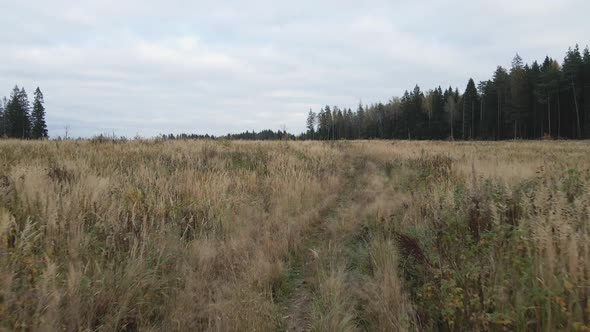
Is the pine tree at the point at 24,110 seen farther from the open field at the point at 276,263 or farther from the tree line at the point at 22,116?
the open field at the point at 276,263

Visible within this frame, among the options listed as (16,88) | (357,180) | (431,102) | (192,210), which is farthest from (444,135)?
(16,88)

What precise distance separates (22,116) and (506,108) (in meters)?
75.4

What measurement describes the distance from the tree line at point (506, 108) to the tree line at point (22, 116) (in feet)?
209

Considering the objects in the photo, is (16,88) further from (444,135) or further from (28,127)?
A: (444,135)

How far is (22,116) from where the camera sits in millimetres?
53500

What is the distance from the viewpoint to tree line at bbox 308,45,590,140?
1860 inches

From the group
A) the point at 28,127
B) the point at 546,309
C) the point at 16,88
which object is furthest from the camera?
the point at 16,88

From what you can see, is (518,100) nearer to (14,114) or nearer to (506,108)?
(506,108)

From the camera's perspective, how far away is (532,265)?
2.40 m

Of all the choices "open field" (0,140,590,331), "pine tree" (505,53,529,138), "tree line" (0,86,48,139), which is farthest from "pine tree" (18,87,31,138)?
"pine tree" (505,53,529,138)

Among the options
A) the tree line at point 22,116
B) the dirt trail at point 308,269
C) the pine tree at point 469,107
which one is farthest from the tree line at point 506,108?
the tree line at point 22,116

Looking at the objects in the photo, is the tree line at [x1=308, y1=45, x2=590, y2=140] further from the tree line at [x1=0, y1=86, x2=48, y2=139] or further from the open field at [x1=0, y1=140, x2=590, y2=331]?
the tree line at [x1=0, y1=86, x2=48, y2=139]

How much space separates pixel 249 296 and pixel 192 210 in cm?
237

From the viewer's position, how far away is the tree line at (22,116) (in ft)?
164
